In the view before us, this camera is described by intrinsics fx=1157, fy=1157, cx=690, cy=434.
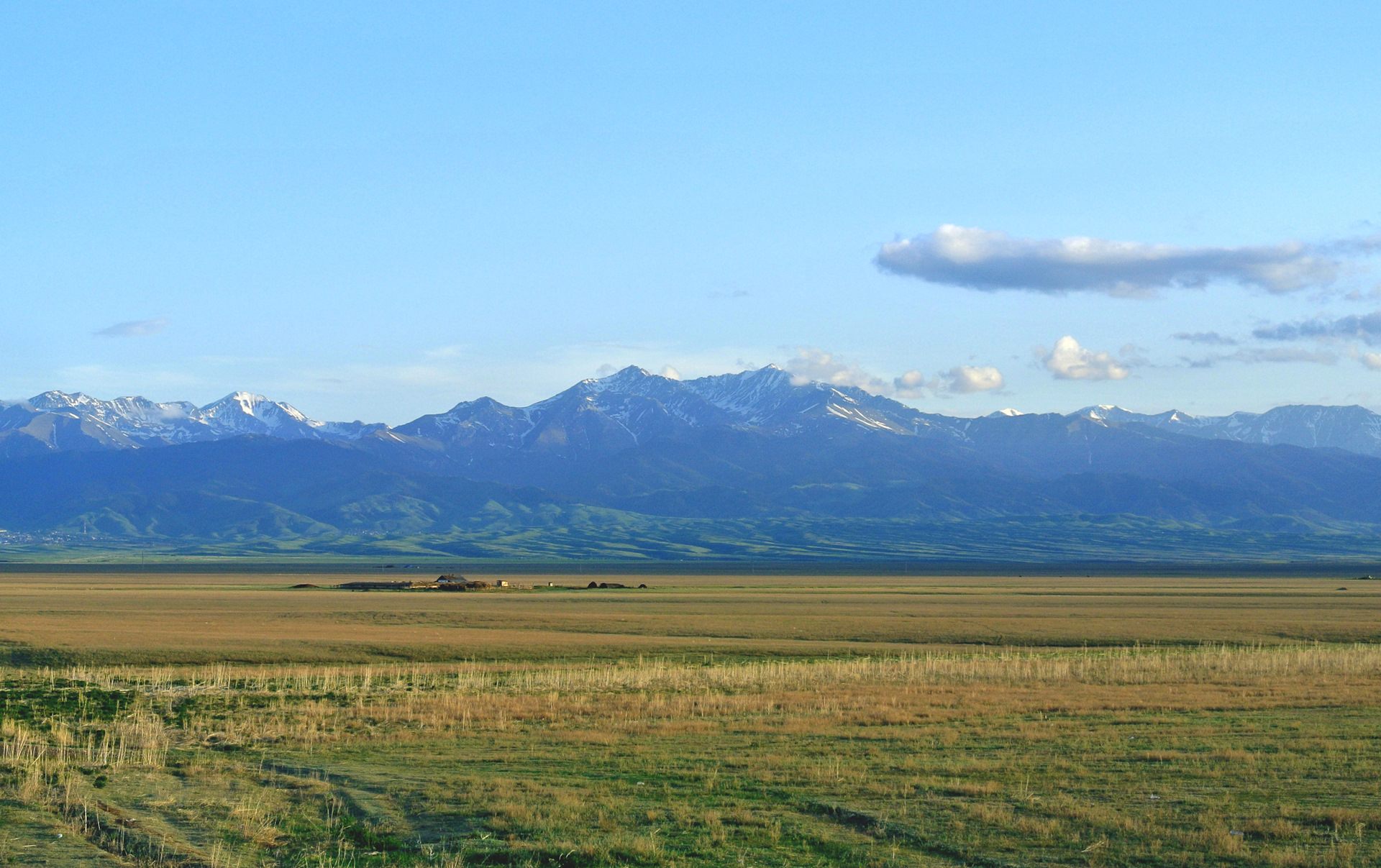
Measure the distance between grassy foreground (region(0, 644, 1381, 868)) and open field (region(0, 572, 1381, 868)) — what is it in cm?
9

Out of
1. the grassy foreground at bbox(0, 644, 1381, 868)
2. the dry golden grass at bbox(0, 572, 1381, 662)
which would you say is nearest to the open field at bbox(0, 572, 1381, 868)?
the grassy foreground at bbox(0, 644, 1381, 868)

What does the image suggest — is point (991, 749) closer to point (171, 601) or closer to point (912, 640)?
point (912, 640)

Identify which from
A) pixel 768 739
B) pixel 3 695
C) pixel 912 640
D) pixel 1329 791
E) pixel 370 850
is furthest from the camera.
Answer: pixel 912 640

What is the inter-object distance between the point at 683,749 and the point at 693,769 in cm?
256

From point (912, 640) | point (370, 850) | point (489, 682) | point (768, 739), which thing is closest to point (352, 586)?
point (912, 640)

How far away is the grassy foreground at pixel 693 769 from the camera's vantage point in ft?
46.3

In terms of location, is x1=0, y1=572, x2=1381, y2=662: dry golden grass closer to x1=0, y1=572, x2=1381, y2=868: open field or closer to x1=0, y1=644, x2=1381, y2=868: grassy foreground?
x1=0, y1=572, x2=1381, y2=868: open field

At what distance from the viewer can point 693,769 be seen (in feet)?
65.0

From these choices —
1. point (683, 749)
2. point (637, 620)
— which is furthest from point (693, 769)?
point (637, 620)

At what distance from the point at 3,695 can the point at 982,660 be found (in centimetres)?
3104

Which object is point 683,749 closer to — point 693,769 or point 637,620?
point 693,769

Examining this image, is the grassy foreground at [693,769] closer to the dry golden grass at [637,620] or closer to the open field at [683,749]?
the open field at [683,749]

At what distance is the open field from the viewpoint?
1432 centimetres

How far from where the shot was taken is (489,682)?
34.4 m
